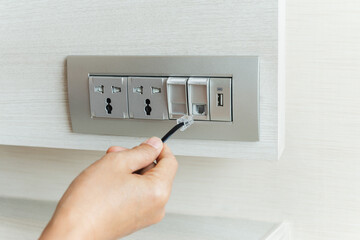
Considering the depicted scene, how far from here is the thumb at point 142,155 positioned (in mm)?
398

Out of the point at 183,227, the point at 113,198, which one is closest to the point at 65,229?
the point at 113,198

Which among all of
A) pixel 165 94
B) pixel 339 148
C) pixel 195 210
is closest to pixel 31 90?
pixel 165 94

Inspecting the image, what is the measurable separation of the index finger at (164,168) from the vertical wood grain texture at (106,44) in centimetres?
11

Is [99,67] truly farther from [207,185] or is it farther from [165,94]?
[207,185]

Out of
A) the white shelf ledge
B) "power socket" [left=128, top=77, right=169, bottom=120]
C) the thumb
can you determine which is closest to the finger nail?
the thumb

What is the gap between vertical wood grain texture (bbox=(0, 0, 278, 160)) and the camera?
0.50 m

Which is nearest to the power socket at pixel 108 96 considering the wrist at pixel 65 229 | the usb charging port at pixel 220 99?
the usb charging port at pixel 220 99

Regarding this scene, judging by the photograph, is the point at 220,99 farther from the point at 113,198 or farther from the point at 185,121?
the point at 113,198

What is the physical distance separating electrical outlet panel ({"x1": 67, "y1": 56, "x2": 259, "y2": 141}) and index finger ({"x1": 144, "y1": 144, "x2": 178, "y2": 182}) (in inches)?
4.0

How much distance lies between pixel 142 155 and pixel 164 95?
139mm

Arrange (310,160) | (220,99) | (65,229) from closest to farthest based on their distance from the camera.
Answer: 1. (65,229)
2. (220,99)
3. (310,160)

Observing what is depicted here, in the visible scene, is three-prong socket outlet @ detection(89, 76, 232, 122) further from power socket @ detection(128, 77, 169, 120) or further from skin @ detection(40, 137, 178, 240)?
skin @ detection(40, 137, 178, 240)

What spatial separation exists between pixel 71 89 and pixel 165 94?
130 mm

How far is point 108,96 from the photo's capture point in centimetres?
56
